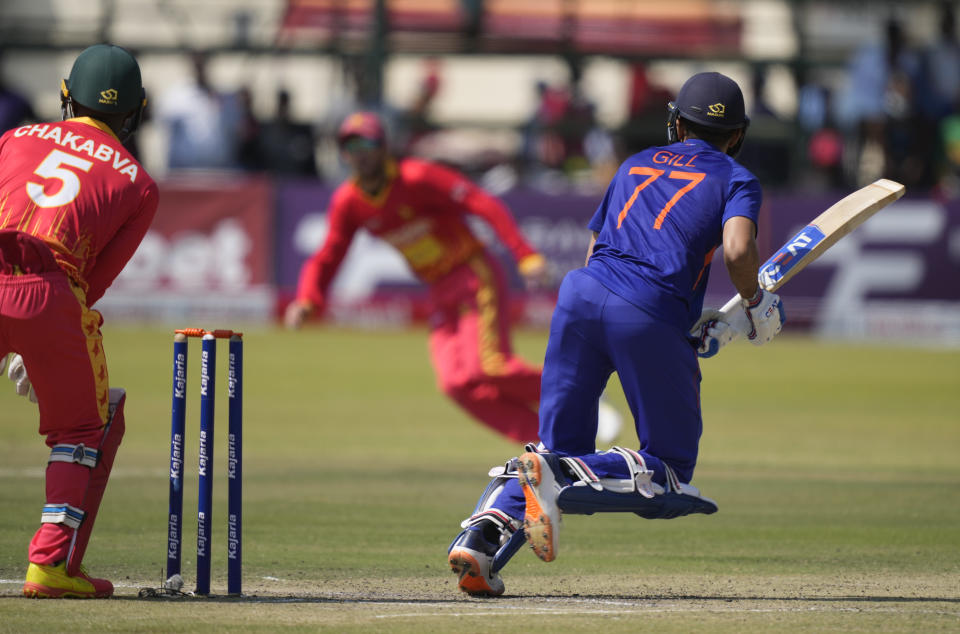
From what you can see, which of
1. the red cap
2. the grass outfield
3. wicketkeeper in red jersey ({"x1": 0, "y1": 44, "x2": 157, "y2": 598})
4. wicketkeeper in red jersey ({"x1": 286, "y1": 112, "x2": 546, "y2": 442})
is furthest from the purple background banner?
wicketkeeper in red jersey ({"x1": 0, "y1": 44, "x2": 157, "y2": 598})

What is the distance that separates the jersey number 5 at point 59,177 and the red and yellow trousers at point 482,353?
181 inches

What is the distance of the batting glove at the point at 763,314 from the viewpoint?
6113mm

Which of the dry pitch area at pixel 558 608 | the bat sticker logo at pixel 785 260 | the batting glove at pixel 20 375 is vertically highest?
the bat sticker logo at pixel 785 260

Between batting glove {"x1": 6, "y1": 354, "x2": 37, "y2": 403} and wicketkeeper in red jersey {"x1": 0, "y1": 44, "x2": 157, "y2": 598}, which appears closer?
wicketkeeper in red jersey {"x1": 0, "y1": 44, "x2": 157, "y2": 598}

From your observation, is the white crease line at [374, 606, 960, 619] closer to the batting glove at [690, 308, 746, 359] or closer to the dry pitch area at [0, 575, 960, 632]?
the dry pitch area at [0, 575, 960, 632]

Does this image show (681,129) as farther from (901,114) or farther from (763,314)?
(901,114)

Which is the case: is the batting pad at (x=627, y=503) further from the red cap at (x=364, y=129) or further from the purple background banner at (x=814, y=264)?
the purple background banner at (x=814, y=264)

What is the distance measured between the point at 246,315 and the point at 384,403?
20.3 ft

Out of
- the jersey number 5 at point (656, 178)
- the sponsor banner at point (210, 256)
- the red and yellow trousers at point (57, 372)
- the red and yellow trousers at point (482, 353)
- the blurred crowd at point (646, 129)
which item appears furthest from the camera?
the blurred crowd at point (646, 129)

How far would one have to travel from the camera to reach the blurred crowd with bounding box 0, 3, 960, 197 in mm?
21281

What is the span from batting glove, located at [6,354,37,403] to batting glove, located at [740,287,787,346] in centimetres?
284

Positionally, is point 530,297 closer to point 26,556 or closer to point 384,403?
point 384,403

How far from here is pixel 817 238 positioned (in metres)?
6.34

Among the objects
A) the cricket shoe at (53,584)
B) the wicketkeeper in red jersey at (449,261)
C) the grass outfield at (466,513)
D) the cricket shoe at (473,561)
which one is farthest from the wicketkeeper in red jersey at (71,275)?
the wicketkeeper in red jersey at (449,261)
